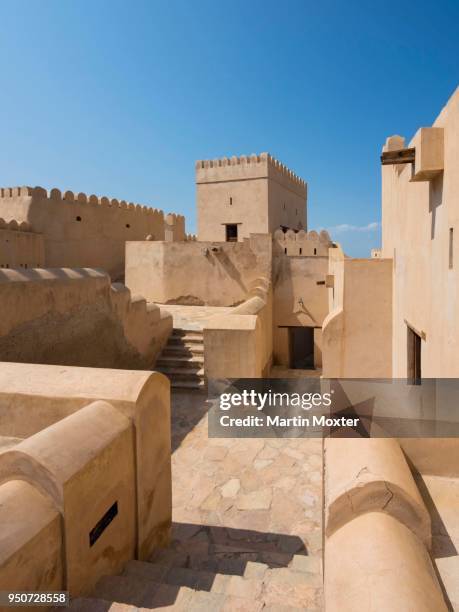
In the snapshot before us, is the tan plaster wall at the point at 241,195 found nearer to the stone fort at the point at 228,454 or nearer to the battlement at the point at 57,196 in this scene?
the battlement at the point at 57,196

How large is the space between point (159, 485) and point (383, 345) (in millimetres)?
5480

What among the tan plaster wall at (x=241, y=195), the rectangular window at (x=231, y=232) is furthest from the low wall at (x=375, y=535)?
the rectangular window at (x=231, y=232)

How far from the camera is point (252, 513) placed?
467 cm

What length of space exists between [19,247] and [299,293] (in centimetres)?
839

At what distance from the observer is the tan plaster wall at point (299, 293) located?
41.6 feet

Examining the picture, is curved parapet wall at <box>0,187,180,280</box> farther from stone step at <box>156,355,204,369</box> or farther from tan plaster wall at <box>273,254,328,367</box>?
stone step at <box>156,355,204,369</box>

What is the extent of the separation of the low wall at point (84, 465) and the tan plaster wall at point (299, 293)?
9118mm

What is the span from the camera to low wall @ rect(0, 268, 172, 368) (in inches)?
228

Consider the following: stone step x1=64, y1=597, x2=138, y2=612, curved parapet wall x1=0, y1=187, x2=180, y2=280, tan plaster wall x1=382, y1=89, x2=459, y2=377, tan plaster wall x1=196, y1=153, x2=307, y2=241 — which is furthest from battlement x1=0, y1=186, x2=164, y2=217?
stone step x1=64, y1=597, x2=138, y2=612

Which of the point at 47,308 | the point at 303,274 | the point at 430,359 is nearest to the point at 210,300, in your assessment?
the point at 303,274

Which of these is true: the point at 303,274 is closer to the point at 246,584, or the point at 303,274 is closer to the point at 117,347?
the point at 117,347

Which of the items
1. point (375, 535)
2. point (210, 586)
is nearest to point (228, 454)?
point (210, 586)

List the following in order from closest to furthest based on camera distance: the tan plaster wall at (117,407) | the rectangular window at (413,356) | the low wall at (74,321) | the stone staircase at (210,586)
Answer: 1. the stone staircase at (210,586)
2. the tan plaster wall at (117,407)
3. the low wall at (74,321)
4. the rectangular window at (413,356)

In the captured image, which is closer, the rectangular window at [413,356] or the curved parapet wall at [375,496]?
the curved parapet wall at [375,496]
